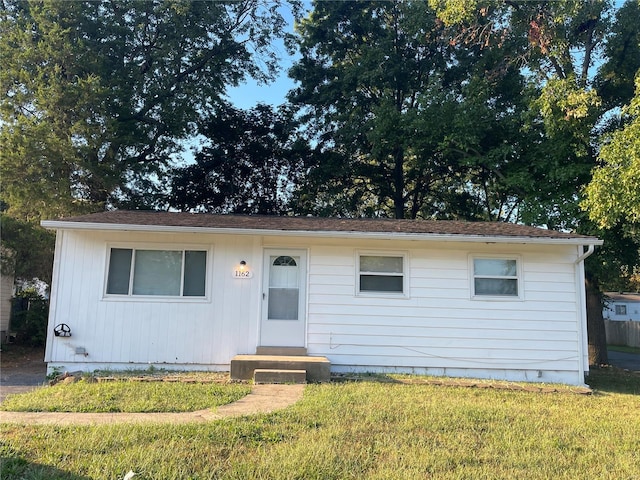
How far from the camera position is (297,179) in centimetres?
1908

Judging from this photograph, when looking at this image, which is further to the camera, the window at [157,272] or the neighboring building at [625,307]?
the neighboring building at [625,307]

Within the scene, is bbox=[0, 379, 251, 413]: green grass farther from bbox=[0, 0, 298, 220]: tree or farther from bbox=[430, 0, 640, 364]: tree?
bbox=[430, 0, 640, 364]: tree

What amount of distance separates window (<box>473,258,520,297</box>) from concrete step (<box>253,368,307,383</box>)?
3782mm

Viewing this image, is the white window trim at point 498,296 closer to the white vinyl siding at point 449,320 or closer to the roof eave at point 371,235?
the white vinyl siding at point 449,320

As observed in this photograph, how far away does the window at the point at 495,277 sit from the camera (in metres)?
8.89

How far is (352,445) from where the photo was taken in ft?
14.3

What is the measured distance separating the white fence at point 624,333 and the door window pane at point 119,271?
24532 millimetres

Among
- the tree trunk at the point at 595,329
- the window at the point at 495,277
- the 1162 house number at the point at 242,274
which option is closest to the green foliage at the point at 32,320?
the 1162 house number at the point at 242,274

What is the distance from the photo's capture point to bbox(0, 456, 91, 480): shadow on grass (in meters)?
3.54

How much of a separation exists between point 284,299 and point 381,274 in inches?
75.5

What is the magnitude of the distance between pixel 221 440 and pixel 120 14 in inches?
643

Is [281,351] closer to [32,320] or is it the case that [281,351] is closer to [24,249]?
[24,249]

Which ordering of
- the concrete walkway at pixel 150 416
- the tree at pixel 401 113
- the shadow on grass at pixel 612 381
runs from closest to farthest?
the concrete walkway at pixel 150 416
the shadow on grass at pixel 612 381
the tree at pixel 401 113

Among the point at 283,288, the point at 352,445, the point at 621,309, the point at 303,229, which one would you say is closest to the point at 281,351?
the point at 283,288
